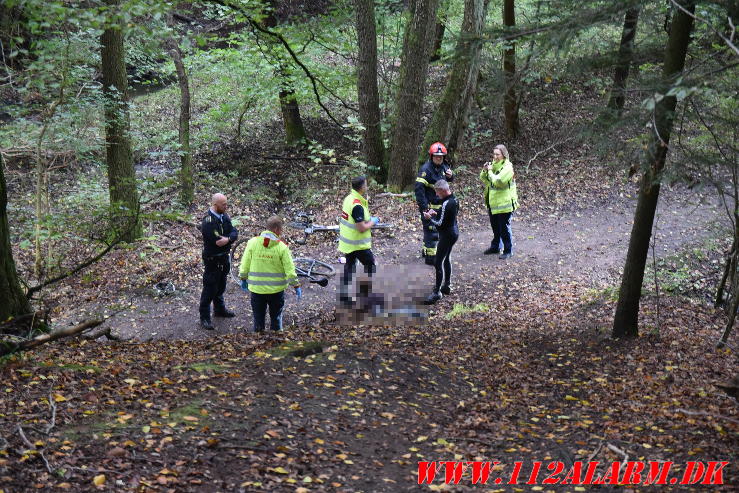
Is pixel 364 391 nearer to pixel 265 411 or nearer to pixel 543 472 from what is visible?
pixel 265 411

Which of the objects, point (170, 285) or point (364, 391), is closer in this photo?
point (364, 391)

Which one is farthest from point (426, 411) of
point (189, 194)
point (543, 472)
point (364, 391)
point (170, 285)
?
point (189, 194)

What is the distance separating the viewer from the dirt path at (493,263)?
10320 mm

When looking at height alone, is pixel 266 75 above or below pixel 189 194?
above

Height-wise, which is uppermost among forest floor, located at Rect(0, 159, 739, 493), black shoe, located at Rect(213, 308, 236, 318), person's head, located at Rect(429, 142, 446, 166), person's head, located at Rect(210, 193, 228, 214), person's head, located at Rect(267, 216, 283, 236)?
person's head, located at Rect(429, 142, 446, 166)

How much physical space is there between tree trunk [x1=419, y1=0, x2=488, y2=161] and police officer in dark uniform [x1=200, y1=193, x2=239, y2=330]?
8906 millimetres

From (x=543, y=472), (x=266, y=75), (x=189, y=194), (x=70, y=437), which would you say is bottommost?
(x=543, y=472)

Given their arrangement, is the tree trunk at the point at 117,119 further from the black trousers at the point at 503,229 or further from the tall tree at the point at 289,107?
the black trousers at the point at 503,229

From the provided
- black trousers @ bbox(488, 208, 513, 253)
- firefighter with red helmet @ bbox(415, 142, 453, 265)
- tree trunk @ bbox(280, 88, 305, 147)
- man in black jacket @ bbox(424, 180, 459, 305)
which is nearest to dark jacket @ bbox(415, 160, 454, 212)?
firefighter with red helmet @ bbox(415, 142, 453, 265)

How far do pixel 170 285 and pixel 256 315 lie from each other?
141 inches

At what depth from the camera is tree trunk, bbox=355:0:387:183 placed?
15.8 metres

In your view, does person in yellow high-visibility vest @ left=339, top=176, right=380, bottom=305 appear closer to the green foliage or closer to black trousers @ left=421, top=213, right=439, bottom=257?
the green foliage

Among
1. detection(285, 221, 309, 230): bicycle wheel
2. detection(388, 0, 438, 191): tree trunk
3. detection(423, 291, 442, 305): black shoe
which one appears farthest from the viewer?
detection(388, 0, 438, 191): tree trunk

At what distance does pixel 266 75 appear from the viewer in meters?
18.8
